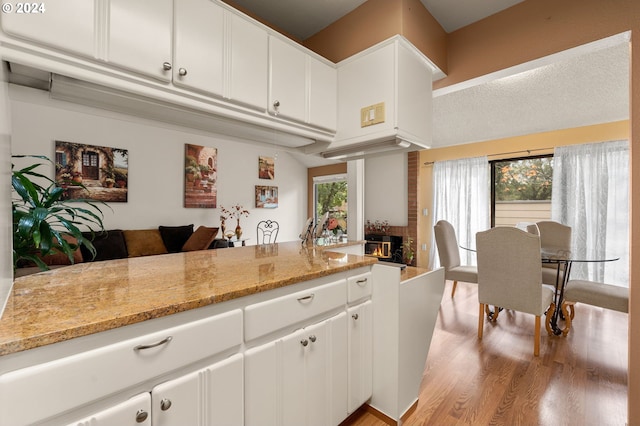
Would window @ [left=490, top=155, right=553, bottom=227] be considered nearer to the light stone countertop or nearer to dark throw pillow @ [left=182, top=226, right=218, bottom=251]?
the light stone countertop

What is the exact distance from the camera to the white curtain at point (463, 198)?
4.80 m

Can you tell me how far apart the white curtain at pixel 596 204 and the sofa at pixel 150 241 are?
5.01 m

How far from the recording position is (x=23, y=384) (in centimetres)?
61

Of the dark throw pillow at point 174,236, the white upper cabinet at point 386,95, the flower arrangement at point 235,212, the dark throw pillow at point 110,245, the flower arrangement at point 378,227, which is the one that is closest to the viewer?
the white upper cabinet at point 386,95

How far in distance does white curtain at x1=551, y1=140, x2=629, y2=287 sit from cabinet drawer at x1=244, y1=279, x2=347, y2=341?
392 centimetres

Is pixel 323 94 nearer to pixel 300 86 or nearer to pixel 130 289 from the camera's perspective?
pixel 300 86

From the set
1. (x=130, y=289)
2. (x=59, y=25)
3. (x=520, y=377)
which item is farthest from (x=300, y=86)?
(x=520, y=377)

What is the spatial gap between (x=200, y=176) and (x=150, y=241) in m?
1.44

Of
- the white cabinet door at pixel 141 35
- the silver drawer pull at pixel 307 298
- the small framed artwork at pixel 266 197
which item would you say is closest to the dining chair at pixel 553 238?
the silver drawer pull at pixel 307 298

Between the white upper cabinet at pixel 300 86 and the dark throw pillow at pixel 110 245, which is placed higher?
the white upper cabinet at pixel 300 86

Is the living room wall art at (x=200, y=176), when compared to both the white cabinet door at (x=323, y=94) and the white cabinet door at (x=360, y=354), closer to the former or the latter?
the white cabinet door at (x=323, y=94)

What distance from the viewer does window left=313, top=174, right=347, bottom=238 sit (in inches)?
255

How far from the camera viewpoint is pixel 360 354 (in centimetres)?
151

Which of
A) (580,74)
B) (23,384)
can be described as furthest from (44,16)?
(580,74)
